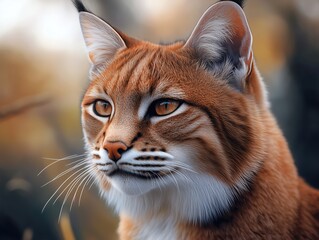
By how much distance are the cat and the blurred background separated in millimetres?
1089

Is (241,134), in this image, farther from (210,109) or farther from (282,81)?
(282,81)

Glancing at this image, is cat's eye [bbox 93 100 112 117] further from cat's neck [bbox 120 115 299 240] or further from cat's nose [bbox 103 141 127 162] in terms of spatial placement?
cat's neck [bbox 120 115 299 240]

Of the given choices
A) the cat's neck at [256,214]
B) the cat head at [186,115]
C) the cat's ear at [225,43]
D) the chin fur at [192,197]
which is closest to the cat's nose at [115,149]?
the cat head at [186,115]

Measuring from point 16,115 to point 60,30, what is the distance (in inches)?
23.1

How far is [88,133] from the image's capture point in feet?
6.48

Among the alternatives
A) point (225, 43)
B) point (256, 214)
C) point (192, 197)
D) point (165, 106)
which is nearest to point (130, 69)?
point (165, 106)

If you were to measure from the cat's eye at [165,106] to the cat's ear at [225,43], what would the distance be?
192 mm

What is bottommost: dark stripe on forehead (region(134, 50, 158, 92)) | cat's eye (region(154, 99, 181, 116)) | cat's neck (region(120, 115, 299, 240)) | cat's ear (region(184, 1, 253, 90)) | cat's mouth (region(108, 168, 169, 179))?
cat's neck (region(120, 115, 299, 240))

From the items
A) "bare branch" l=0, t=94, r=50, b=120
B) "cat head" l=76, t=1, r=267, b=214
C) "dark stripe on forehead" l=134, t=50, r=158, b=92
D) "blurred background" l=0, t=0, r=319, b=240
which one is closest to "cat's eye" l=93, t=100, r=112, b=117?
"cat head" l=76, t=1, r=267, b=214

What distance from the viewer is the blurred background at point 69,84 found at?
2.99 meters

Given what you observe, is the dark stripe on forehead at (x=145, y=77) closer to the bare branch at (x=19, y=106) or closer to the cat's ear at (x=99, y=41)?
the cat's ear at (x=99, y=41)

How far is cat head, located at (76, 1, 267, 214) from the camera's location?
5.67 feet

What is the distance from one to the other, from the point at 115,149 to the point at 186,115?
268mm

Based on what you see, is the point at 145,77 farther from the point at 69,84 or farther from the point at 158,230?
the point at 69,84
